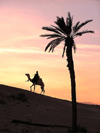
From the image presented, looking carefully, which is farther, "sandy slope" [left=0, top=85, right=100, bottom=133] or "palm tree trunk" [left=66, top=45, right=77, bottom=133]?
"palm tree trunk" [left=66, top=45, right=77, bottom=133]

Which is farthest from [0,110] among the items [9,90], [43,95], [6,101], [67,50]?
[43,95]

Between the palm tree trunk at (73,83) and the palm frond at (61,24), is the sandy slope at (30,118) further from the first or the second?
the palm frond at (61,24)

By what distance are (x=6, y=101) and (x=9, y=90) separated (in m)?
9.01

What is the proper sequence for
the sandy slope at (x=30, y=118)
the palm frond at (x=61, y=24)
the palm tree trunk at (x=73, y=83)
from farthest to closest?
the palm frond at (x=61, y=24)
the palm tree trunk at (x=73, y=83)
the sandy slope at (x=30, y=118)

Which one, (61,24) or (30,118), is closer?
(61,24)

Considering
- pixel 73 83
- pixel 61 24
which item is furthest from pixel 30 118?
pixel 61 24


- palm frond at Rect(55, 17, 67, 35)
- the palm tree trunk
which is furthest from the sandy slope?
palm frond at Rect(55, 17, 67, 35)

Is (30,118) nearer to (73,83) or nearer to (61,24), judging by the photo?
(73,83)

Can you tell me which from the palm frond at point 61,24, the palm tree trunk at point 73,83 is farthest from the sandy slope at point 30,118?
the palm frond at point 61,24

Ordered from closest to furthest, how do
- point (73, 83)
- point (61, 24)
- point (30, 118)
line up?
point (73, 83) < point (61, 24) < point (30, 118)

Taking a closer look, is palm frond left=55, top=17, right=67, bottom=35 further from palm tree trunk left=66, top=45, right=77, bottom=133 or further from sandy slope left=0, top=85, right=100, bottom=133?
sandy slope left=0, top=85, right=100, bottom=133

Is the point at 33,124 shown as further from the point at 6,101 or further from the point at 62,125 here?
the point at 6,101

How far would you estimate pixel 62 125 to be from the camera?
93.2 feet

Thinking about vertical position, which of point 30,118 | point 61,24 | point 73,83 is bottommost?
point 30,118
